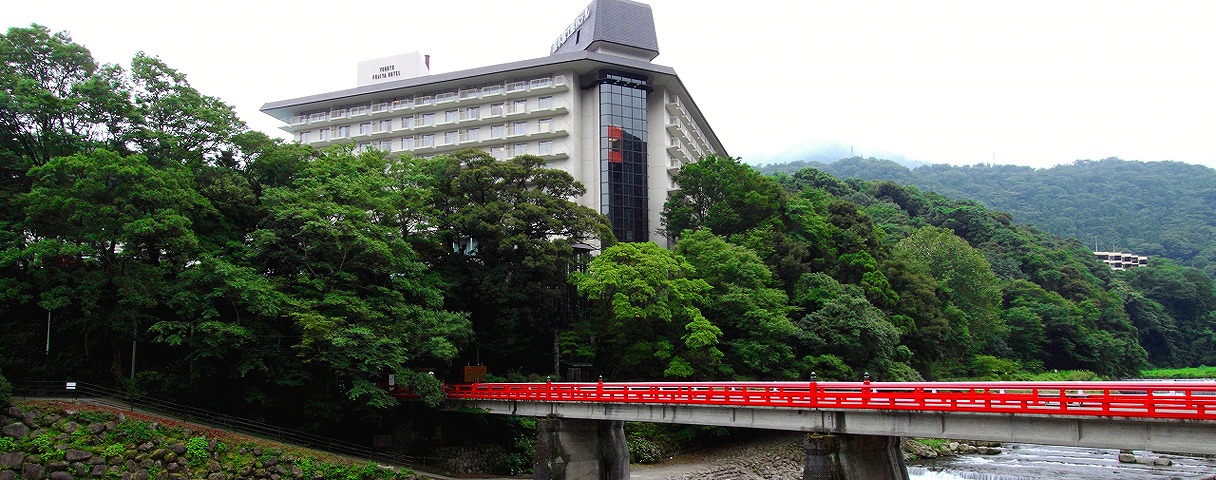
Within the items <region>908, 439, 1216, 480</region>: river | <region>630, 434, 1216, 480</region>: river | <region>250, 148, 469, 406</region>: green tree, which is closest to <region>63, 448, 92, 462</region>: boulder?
<region>250, 148, 469, 406</region>: green tree

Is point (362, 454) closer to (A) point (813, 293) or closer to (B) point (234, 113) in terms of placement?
(B) point (234, 113)

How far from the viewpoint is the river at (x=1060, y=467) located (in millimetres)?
41375

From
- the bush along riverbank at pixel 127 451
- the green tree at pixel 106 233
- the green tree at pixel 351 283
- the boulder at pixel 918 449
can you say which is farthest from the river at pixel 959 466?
the green tree at pixel 106 233

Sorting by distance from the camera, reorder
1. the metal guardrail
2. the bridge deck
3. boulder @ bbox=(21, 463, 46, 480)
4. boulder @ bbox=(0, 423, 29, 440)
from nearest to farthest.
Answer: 1. the bridge deck
2. boulder @ bbox=(21, 463, 46, 480)
3. boulder @ bbox=(0, 423, 29, 440)
4. the metal guardrail

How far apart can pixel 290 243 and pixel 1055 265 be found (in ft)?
363

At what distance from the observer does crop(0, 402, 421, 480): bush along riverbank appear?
28031mm

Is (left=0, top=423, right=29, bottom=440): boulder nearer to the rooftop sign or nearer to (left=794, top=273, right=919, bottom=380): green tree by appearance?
(left=794, top=273, right=919, bottom=380): green tree

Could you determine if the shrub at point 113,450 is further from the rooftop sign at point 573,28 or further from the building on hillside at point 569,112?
the rooftop sign at point 573,28

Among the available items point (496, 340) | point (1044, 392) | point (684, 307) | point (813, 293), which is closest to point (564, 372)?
point (496, 340)

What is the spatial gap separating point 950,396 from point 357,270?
28.9 m

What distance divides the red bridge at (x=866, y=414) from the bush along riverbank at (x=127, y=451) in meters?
9.35

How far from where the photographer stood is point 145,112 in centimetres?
3853

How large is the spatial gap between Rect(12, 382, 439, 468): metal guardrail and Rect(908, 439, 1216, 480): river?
29982mm

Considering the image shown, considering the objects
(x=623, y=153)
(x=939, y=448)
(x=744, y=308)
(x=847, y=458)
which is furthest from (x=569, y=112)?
(x=847, y=458)
